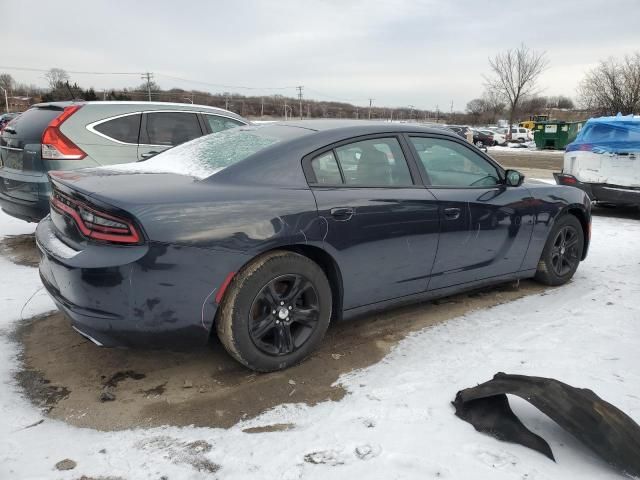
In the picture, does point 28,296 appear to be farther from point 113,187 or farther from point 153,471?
point 153,471

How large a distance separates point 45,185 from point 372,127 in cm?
340

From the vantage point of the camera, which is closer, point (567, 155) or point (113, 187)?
point (113, 187)

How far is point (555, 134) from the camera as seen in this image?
1248 inches

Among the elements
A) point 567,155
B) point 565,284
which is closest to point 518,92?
point 567,155

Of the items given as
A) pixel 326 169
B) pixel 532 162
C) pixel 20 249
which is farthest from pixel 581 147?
pixel 532 162

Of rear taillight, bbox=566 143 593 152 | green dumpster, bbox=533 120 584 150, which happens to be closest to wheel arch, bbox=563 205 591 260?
rear taillight, bbox=566 143 593 152

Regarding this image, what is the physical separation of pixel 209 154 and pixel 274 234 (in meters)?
0.87

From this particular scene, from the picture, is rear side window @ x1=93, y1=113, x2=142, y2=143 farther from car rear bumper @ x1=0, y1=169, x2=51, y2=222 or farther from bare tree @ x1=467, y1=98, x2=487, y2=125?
bare tree @ x1=467, y1=98, x2=487, y2=125

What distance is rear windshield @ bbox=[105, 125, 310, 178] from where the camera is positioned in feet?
9.94

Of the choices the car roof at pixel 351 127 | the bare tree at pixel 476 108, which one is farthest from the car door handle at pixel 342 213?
the bare tree at pixel 476 108

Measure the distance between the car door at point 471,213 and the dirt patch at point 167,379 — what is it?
635 mm

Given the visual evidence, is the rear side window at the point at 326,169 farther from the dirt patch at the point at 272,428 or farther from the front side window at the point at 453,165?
the dirt patch at the point at 272,428

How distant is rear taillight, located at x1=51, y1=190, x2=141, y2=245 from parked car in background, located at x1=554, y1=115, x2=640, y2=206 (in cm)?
731

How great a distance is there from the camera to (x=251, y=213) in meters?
2.71
